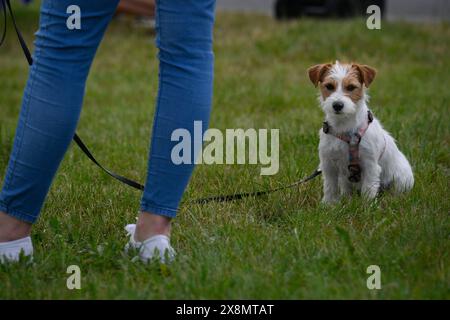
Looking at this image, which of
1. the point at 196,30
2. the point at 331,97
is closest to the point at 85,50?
the point at 196,30

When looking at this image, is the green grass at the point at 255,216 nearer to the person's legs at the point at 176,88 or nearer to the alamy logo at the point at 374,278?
the alamy logo at the point at 374,278

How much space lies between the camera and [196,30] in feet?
8.25

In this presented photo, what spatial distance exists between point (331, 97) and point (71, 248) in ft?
4.82

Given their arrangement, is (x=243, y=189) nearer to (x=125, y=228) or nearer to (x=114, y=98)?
(x=125, y=228)

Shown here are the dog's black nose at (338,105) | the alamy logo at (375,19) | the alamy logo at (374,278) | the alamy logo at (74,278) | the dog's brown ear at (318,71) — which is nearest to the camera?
the alamy logo at (374,278)

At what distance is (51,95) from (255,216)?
122 cm

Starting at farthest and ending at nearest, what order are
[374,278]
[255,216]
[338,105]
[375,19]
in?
[375,19] < [338,105] < [255,216] < [374,278]

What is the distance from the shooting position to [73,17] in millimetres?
2533

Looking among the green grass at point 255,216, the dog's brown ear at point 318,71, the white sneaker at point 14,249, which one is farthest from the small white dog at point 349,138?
the white sneaker at point 14,249

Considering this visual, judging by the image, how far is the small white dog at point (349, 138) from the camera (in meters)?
3.54

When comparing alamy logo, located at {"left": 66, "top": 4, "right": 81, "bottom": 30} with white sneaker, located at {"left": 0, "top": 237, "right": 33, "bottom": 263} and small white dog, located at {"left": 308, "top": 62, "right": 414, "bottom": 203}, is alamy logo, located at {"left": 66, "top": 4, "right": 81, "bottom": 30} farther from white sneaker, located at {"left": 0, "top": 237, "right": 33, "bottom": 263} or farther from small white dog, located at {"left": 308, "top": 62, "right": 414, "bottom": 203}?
small white dog, located at {"left": 308, "top": 62, "right": 414, "bottom": 203}

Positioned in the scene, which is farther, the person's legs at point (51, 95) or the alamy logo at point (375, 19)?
the alamy logo at point (375, 19)

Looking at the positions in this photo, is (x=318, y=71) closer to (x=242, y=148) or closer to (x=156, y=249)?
(x=242, y=148)

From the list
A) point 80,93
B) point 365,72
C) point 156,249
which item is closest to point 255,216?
point 156,249
